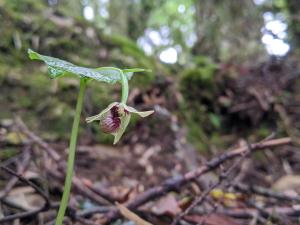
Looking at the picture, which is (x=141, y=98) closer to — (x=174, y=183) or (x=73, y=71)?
(x=174, y=183)

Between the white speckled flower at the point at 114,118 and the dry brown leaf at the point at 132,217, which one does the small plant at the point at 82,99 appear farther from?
the dry brown leaf at the point at 132,217

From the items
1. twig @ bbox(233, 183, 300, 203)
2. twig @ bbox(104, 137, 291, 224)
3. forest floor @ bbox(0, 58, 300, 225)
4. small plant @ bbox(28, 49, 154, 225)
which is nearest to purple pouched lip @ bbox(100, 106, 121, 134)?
small plant @ bbox(28, 49, 154, 225)

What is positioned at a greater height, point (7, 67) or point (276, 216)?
point (7, 67)

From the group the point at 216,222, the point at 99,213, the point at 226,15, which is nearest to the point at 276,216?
the point at 216,222

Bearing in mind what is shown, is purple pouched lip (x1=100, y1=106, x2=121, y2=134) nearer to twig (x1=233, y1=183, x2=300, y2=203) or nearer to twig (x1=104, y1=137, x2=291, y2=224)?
twig (x1=104, y1=137, x2=291, y2=224)

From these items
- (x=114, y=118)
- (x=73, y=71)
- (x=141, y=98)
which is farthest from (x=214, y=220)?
(x=141, y=98)

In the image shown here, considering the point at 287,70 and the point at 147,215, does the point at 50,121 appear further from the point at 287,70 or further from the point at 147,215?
the point at 287,70
